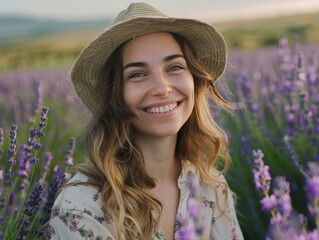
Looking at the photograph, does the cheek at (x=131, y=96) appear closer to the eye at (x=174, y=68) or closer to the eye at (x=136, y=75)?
the eye at (x=136, y=75)

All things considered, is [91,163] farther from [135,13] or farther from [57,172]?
[135,13]

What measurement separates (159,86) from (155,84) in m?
0.02

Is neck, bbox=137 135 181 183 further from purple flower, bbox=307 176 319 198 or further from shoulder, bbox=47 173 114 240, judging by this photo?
purple flower, bbox=307 176 319 198

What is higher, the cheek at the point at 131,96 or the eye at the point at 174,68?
the eye at the point at 174,68

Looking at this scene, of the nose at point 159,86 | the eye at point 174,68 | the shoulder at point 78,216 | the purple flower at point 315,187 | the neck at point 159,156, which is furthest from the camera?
the neck at point 159,156

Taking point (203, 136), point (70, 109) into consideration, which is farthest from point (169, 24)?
point (70, 109)

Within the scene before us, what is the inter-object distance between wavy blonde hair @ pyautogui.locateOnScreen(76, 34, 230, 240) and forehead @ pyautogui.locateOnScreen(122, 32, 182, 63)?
0.07 m

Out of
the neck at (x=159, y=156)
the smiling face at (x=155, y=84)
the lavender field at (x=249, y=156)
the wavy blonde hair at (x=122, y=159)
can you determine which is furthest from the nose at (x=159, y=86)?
the lavender field at (x=249, y=156)

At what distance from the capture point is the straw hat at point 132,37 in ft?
7.72

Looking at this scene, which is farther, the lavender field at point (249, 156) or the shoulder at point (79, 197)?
the lavender field at point (249, 156)

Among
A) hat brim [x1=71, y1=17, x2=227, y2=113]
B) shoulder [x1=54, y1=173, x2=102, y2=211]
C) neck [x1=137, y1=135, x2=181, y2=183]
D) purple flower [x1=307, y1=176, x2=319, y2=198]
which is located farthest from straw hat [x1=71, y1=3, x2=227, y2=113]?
purple flower [x1=307, y1=176, x2=319, y2=198]

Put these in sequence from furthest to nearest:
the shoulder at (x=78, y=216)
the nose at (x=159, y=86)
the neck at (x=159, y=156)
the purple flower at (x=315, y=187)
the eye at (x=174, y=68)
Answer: the neck at (x=159, y=156), the eye at (x=174, y=68), the nose at (x=159, y=86), the shoulder at (x=78, y=216), the purple flower at (x=315, y=187)

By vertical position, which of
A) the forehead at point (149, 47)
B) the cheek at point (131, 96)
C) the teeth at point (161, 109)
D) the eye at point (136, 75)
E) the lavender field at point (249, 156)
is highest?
the forehead at point (149, 47)

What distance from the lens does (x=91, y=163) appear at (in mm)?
2496
